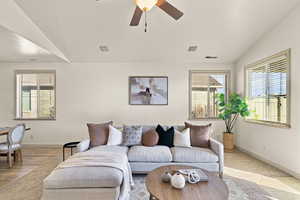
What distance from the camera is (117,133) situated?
12.2 ft

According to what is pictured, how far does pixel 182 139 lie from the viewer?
142 inches

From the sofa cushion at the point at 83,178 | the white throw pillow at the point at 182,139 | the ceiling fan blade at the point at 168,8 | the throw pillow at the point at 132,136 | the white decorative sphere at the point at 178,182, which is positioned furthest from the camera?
the throw pillow at the point at 132,136

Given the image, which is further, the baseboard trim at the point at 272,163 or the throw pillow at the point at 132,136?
the throw pillow at the point at 132,136

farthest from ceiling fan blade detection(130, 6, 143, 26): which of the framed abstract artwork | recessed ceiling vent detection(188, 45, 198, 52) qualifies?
the framed abstract artwork

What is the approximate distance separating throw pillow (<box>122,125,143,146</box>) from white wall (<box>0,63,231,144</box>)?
1.80 metres

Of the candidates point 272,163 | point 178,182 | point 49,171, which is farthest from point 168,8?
point 272,163

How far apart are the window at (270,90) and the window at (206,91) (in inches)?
32.5

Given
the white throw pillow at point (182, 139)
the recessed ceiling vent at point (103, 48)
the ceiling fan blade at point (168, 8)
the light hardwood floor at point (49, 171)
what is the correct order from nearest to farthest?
1. the ceiling fan blade at point (168, 8)
2. the light hardwood floor at point (49, 171)
3. the white throw pillow at point (182, 139)
4. the recessed ceiling vent at point (103, 48)

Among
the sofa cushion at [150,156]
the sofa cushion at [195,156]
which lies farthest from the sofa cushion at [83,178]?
the sofa cushion at [195,156]

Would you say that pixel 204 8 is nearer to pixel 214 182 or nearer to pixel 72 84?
pixel 214 182

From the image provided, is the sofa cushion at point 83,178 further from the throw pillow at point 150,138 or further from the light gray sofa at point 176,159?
the throw pillow at point 150,138

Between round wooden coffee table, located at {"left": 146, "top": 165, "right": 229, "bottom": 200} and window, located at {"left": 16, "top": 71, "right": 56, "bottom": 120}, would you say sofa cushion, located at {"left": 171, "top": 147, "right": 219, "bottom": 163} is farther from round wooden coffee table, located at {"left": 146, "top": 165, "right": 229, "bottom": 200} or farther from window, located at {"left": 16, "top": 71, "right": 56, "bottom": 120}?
window, located at {"left": 16, "top": 71, "right": 56, "bottom": 120}

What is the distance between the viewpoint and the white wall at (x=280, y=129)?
331cm

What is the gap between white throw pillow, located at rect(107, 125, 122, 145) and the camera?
3623mm
